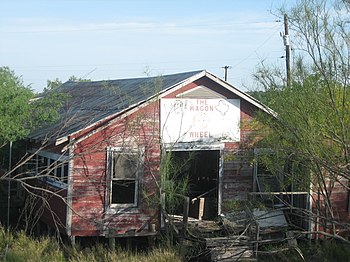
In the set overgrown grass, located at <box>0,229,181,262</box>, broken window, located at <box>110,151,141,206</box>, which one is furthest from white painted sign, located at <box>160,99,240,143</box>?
overgrown grass, located at <box>0,229,181,262</box>

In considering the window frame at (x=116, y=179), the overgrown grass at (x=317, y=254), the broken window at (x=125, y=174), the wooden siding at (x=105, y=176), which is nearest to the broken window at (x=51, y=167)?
the wooden siding at (x=105, y=176)

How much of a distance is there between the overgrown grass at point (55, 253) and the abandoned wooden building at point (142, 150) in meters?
0.53

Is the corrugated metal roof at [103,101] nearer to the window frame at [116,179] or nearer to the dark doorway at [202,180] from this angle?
the window frame at [116,179]

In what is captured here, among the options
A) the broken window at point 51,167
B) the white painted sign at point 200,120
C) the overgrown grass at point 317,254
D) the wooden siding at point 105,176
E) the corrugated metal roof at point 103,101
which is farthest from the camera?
the white painted sign at point 200,120

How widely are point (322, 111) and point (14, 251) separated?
26.7 feet

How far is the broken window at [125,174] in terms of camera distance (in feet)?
54.2

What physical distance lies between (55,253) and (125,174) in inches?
109

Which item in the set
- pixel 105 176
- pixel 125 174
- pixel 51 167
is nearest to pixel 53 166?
pixel 51 167

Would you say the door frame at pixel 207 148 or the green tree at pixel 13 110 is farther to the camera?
the door frame at pixel 207 148

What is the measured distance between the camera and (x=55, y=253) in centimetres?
1546

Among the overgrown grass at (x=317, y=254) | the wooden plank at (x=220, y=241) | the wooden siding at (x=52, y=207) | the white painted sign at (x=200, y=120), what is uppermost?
the white painted sign at (x=200, y=120)

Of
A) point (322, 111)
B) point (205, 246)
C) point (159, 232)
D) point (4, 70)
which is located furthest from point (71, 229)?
point (322, 111)

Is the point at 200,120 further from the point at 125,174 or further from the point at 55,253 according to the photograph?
the point at 55,253

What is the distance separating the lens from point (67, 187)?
52.7 feet
